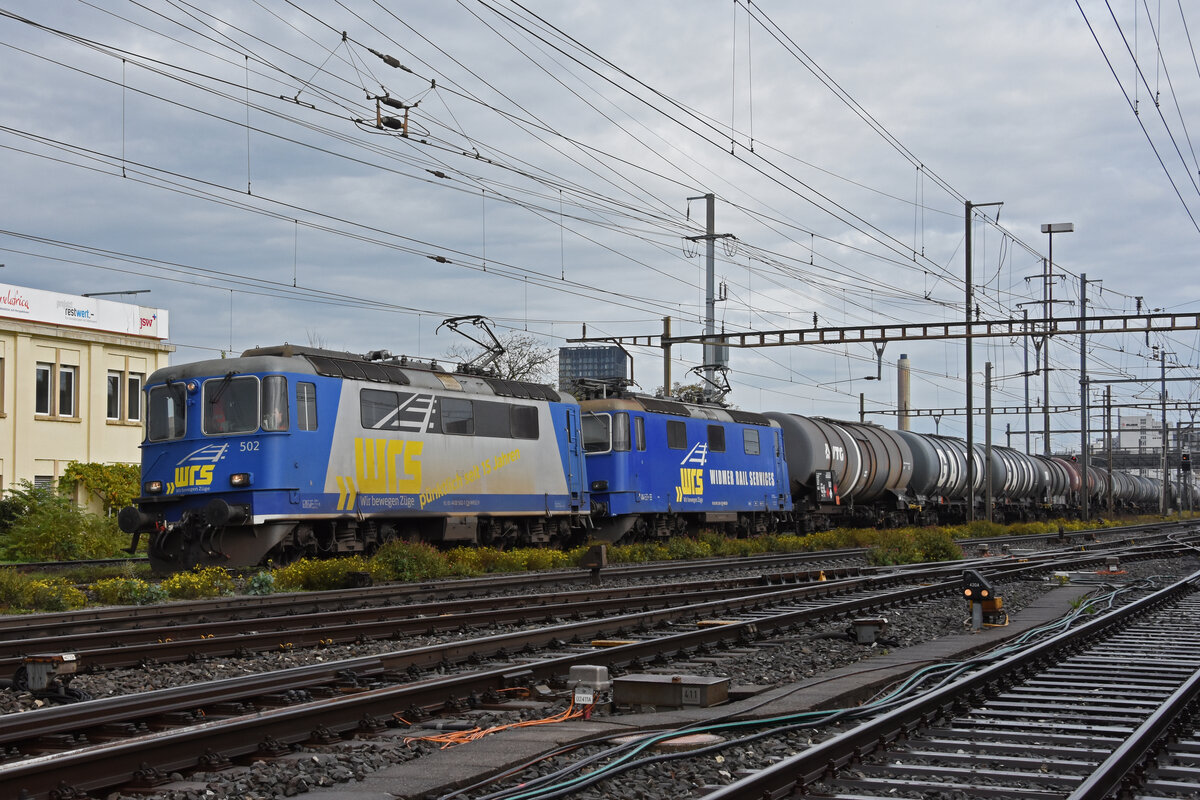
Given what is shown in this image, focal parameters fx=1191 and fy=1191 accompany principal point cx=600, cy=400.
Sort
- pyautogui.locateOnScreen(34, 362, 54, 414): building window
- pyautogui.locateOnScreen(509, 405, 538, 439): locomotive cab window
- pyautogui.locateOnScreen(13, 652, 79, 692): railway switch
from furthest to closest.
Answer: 1. pyautogui.locateOnScreen(34, 362, 54, 414): building window
2. pyautogui.locateOnScreen(509, 405, 538, 439): locomotive cab window
3. pyautogui.locateOnScreen(13, 652, 79, 692): railway switch

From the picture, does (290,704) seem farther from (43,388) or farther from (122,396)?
(122,396)

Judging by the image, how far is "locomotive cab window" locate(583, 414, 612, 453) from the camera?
2627cm

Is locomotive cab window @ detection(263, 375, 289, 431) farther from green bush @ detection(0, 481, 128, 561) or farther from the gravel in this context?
green bush @ detection(0, 481, 128, 561)

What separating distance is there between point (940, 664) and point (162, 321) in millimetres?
39956

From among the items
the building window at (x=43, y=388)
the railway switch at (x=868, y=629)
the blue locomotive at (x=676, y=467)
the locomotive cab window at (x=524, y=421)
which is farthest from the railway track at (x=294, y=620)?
the building window at (x=43, y=388)

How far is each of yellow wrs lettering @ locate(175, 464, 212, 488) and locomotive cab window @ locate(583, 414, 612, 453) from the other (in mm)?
9911

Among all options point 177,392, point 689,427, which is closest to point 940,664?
point 177,392

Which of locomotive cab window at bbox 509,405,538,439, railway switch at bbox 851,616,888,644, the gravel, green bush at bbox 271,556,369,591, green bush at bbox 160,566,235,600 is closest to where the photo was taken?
the gravel

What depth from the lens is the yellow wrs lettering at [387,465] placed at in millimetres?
19734

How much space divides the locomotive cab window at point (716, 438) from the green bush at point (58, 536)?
14147 millimetres

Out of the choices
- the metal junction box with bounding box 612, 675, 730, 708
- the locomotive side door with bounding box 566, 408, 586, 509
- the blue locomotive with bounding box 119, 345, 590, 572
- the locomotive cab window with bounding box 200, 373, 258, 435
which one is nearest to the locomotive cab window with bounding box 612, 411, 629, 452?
the locomotive side door with bounding box 566, 408, 586, 509

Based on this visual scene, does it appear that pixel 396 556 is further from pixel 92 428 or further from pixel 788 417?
pixel 92 428

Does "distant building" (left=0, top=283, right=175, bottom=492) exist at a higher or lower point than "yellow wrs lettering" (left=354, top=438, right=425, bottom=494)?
higher

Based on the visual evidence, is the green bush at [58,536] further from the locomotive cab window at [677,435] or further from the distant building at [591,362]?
the distant building at [591,362]
